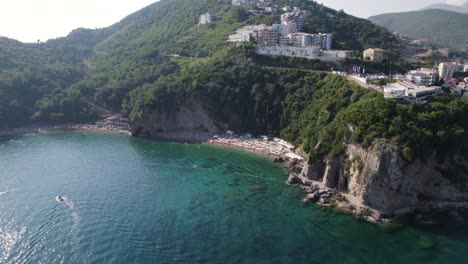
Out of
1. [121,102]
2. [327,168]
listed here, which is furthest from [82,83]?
[327,168]

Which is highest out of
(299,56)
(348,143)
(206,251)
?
(299,56)

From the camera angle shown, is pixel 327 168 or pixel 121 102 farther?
pixel 121 102

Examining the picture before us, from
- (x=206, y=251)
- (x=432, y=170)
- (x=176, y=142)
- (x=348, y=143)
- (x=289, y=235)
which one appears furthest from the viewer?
(x=176, y=142)

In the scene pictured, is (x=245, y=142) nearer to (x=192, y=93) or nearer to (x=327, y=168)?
(x=192, y=93)

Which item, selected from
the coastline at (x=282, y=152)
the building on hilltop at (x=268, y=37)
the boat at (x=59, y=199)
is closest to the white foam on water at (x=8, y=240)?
the boat at (x=59, y=199)

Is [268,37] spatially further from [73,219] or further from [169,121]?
[73,219]

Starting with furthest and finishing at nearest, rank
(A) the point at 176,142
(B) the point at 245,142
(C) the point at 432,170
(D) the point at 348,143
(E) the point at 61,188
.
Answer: (A) the point at 176,142 < (B) the point at 245,142 < (E) the point at 61,188 < (D) the point at 348,143 < (C) the point at 432,170

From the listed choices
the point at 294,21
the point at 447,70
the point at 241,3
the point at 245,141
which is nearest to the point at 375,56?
the point at 447,70
